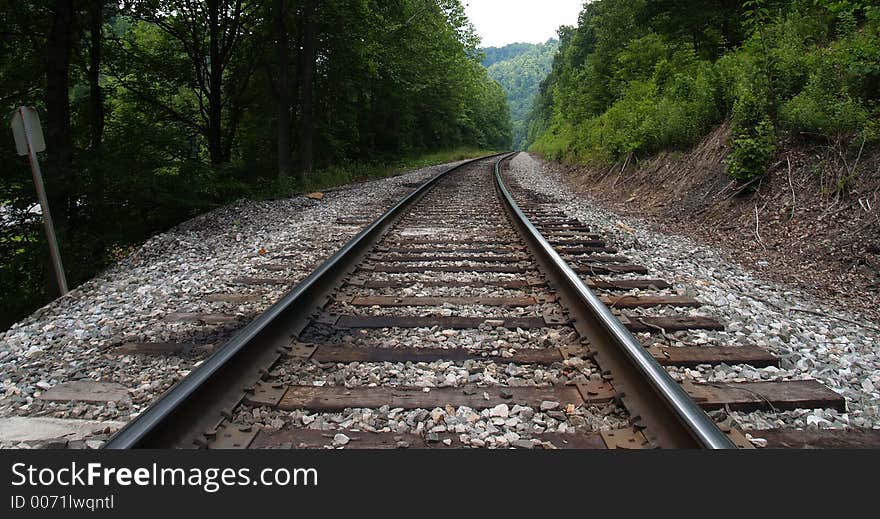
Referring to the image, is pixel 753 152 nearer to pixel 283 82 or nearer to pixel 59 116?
pixel 59 116

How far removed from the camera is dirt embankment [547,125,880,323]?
163 inches

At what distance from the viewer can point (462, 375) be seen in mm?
2404

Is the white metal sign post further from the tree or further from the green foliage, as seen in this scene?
the tree

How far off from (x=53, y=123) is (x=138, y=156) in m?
1.53

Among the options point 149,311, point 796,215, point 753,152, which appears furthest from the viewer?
point 753,152

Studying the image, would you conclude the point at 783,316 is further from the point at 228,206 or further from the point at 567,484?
the point at 228,206

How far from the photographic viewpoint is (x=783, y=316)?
3332 millimetres

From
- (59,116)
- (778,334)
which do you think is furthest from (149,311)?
(59,116)

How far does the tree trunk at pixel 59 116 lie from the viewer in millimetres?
7152

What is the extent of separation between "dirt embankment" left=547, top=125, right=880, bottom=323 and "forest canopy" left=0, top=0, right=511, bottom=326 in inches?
305

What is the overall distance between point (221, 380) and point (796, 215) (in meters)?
5.58

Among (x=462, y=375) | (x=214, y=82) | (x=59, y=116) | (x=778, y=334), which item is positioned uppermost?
(x=214, y=82)

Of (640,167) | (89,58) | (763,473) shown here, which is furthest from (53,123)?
(640,167)

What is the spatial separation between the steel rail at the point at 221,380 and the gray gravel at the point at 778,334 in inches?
78.7
